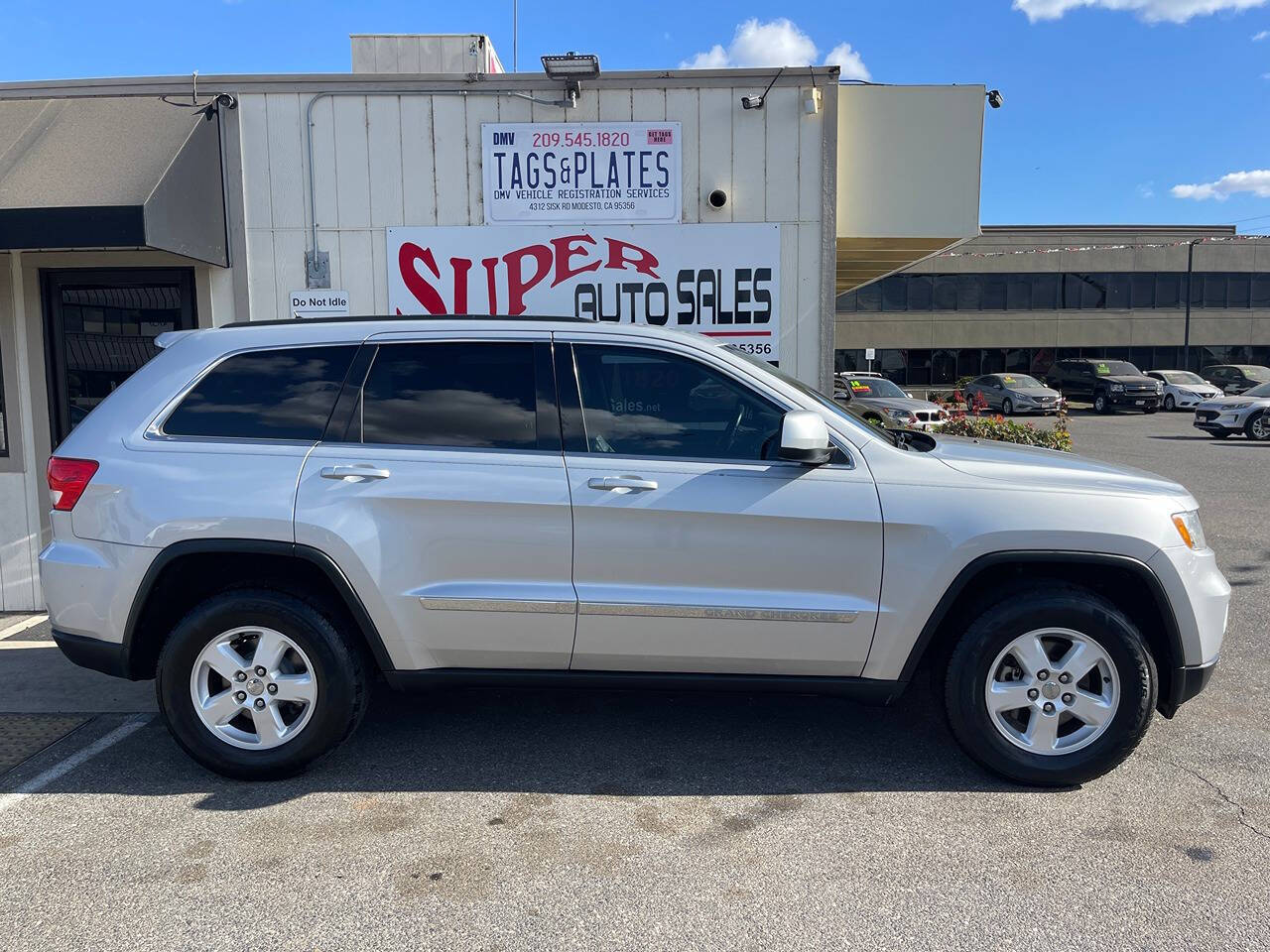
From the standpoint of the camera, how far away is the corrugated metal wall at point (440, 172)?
7129 mm

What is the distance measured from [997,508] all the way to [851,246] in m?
5.46

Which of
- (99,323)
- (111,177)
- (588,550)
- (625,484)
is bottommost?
(588,550)

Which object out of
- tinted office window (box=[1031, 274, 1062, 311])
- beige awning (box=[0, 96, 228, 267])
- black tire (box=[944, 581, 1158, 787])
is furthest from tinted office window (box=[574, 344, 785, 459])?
tinted office window (box=[1031, 274, 1062, 311])

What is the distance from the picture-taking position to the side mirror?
3588 mm

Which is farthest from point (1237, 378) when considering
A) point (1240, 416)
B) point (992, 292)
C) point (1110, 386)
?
point (1240, 416)

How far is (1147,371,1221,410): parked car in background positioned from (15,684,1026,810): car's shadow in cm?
3412

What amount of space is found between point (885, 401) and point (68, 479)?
18.4 metres

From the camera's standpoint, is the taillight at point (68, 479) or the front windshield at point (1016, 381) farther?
the front windshield at point (1016, 381)

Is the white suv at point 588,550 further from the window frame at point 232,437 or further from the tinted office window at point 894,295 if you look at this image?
the tinted office window at point 894,295

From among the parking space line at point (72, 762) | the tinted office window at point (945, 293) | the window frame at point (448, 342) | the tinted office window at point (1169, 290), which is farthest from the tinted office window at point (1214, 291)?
the parking space line at point (72, 762)

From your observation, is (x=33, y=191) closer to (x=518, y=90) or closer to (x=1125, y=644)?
(x=518, y=90)

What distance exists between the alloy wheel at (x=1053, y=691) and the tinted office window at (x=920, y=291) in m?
40.1

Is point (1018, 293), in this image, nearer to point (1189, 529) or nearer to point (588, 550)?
Result: point (1189, 529)

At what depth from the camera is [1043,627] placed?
12.3 ft
